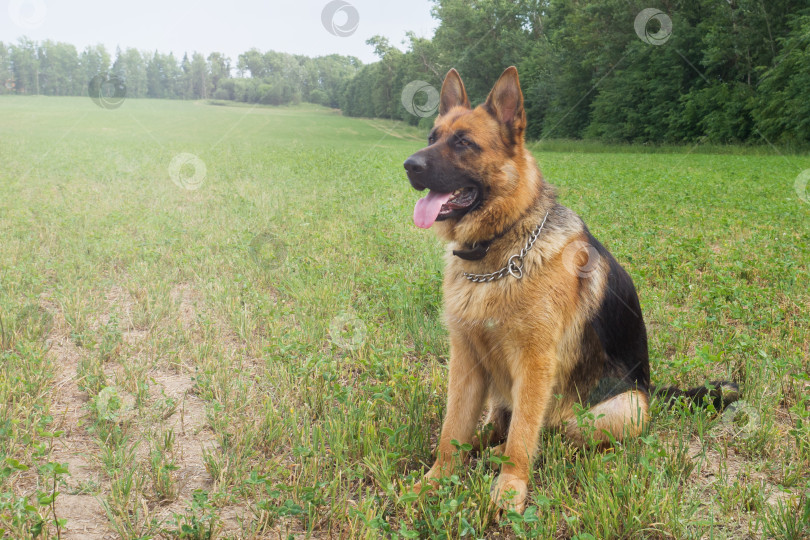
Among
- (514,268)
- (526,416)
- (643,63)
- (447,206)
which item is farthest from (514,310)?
(643,63)

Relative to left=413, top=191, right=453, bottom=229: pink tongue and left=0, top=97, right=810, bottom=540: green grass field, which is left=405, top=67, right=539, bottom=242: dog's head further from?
left=0, top=97, right=810, bottom=540: green grass field


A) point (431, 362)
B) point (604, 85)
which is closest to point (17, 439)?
point (431, 362)

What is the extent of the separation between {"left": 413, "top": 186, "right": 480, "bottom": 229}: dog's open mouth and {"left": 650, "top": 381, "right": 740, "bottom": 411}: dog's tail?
1.54 metres

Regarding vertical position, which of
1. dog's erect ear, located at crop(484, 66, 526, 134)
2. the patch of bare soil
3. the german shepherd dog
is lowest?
the patch of bare soil

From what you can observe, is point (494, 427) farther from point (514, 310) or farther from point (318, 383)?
point (318, 383)

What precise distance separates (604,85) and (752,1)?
11.0 meters

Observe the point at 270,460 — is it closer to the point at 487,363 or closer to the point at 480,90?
the point at 487,363

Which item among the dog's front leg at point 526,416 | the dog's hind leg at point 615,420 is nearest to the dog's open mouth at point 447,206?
the dog's front leg at point 526,416

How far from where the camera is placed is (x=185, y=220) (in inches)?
351

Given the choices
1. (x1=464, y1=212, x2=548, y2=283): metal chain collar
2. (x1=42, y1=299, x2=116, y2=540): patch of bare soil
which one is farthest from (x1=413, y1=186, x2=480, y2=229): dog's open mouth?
(x1=42, y1=299, x2=116, y2=540): patch of bare soil

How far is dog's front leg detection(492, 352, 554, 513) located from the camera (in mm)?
2607

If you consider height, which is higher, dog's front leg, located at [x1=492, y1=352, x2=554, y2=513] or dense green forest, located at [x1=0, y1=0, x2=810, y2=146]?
dense green forest, located at [x1=0, y1=0, x2=810, y2=146]

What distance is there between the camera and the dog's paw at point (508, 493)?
2.36 meters

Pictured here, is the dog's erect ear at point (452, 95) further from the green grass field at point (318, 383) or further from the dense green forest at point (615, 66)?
the dense green forest at point (615, 66)
